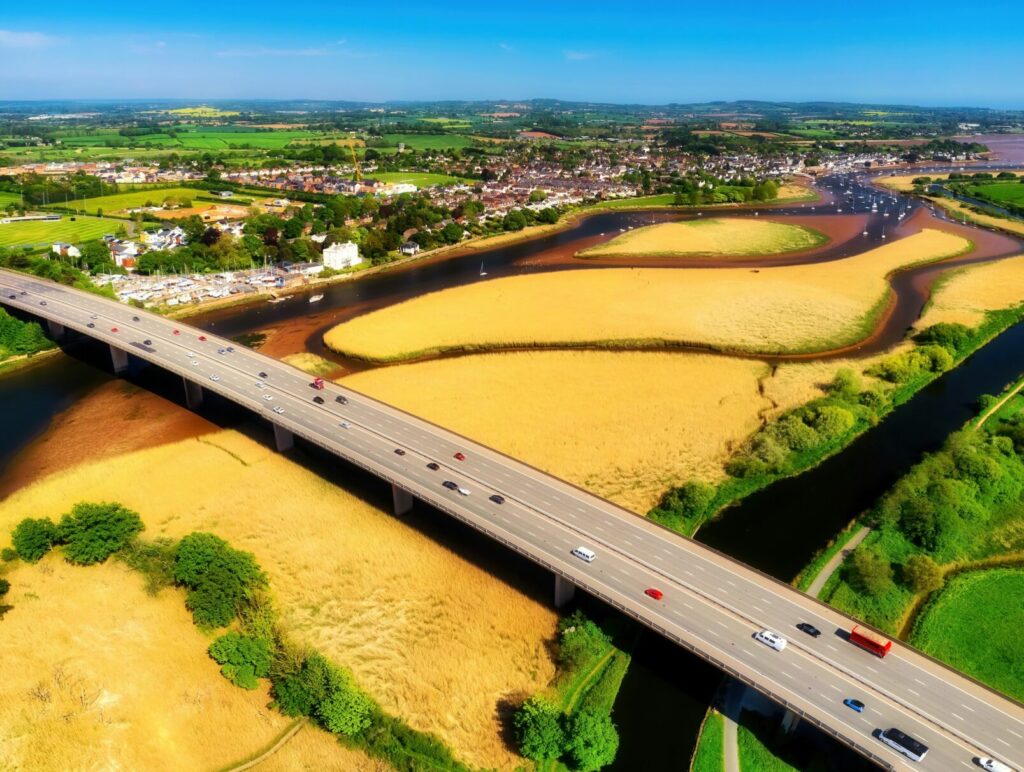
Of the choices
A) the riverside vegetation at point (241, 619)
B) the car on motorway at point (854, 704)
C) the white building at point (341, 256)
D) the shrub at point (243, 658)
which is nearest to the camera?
the car on motorway at point (854, 704)

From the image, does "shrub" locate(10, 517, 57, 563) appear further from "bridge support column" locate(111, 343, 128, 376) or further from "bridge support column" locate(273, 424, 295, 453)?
"bridge support column" locate(111, 343, 128, 376)

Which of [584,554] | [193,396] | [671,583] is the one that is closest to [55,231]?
[193,396]

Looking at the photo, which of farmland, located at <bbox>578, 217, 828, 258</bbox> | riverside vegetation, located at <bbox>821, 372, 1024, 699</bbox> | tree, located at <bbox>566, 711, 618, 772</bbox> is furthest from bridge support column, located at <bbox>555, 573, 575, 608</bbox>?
farmland, located at <bbox>578, 217, 828, 258</bbox>

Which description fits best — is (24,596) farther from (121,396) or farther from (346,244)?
(346,244)

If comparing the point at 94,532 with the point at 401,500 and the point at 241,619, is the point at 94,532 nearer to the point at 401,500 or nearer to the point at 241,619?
the point at 241,619

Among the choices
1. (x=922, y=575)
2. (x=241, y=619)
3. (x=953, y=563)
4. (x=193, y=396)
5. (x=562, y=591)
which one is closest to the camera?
(x=562, y=591)

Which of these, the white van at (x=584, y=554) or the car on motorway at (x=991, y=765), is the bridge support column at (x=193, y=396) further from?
the car on motorway at (x=991, y=765)

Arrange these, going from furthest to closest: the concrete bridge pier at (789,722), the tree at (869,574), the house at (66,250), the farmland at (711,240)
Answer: the farmland at (711,240) → the house at (66,250) → the tree at (869,574) → the concrete bridge pier at (789,722)

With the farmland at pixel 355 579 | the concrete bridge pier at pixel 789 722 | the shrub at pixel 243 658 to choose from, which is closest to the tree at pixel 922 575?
the concrete bridge pier at pixel 789 722
